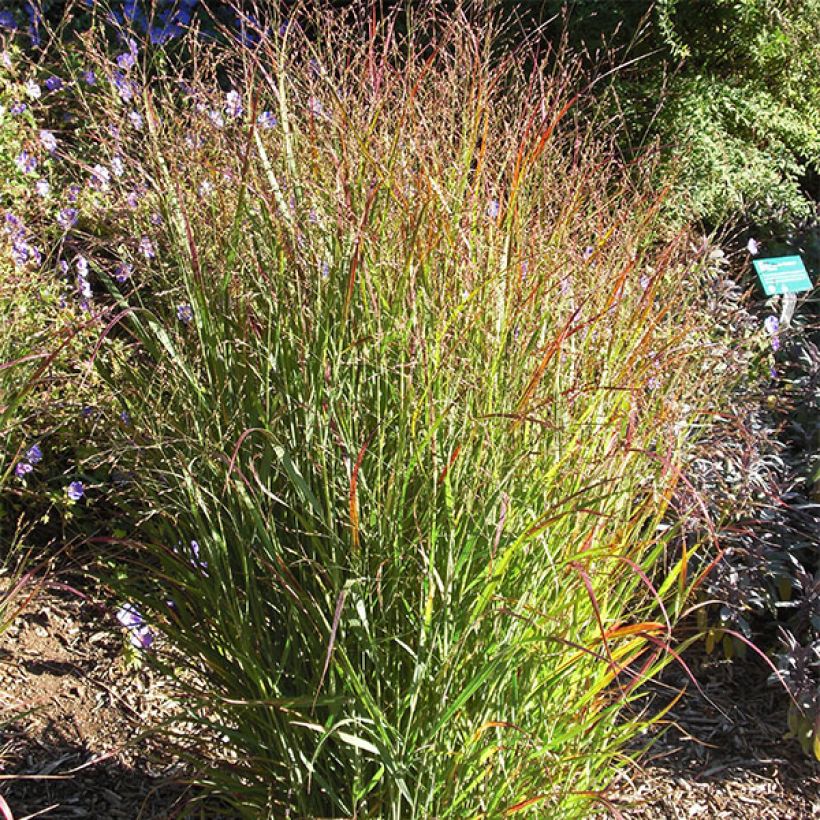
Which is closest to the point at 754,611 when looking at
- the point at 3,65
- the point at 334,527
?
the point at 334,527

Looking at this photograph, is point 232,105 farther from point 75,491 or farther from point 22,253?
point 75,491

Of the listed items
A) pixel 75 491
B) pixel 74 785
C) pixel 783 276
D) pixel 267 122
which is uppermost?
pixel 267 122

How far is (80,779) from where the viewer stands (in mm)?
A: 2648

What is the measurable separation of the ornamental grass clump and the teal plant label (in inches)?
70.7

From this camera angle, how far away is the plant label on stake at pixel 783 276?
376 cm

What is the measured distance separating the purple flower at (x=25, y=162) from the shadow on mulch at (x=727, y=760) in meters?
3.04

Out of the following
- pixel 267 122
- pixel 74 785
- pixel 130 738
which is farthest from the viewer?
pixel 267 122

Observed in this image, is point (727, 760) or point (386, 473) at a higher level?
point (386, 473)

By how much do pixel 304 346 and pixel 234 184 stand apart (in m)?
0.60

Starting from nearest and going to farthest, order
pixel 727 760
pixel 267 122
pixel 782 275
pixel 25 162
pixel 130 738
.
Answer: pixel 130 738 → pixel 727 760 → pixel 267 122 → pixel 782 275 → pixel 25 162

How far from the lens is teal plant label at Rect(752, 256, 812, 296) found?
3.76m

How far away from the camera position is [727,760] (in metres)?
3.06

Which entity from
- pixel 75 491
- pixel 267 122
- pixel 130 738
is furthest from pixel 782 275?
pixel 130 738

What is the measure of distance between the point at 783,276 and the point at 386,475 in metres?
2.50
